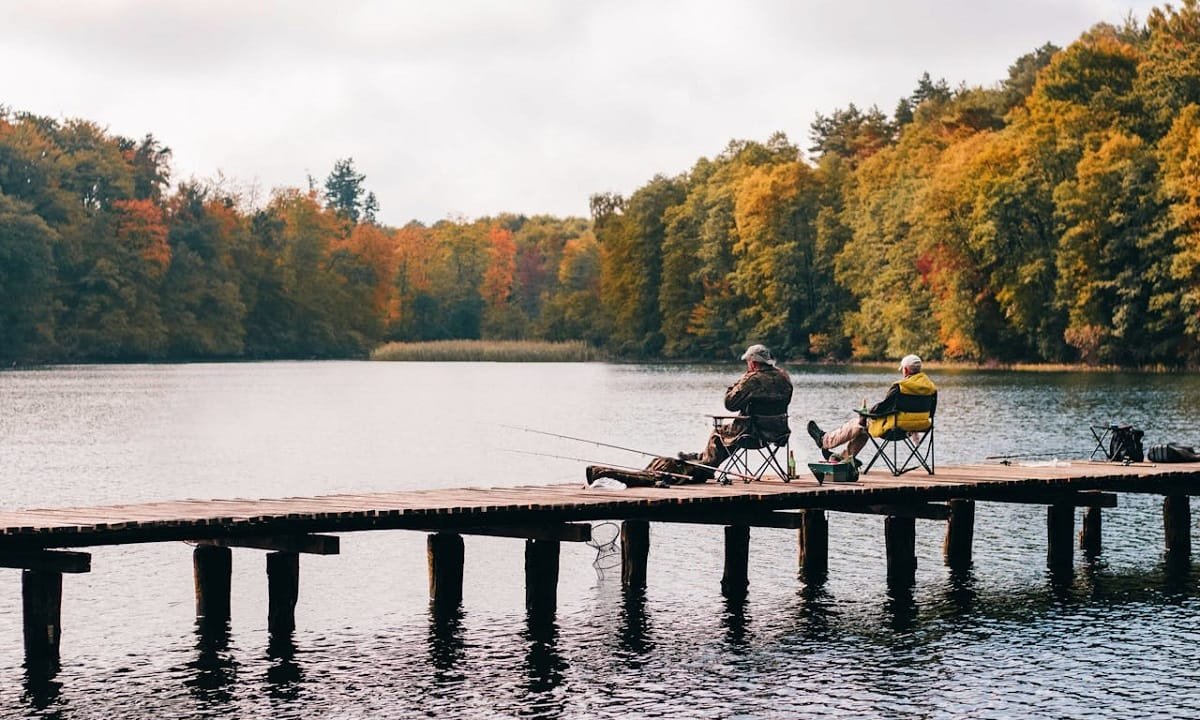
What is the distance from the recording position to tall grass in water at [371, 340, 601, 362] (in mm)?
124688

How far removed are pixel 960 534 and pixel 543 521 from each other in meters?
6.17

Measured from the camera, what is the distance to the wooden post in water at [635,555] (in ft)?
67.8

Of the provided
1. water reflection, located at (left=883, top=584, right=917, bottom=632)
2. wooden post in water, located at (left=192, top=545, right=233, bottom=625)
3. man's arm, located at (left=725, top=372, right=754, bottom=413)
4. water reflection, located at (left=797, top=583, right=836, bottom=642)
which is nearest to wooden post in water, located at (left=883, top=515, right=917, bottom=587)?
water reflection, located at (left=883, top=584, right=917, bottom=632)

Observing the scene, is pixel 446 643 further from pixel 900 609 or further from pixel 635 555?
pixel 900 609

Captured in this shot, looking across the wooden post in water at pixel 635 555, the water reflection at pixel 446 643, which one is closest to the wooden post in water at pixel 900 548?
the wooden post in water at pixel 635 555

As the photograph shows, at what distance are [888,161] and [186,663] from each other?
95.4 m

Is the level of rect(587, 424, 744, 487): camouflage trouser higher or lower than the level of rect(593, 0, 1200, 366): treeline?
lower

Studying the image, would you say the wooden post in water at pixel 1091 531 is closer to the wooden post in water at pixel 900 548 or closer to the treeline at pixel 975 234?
the wooden post in water at pixel 900 548

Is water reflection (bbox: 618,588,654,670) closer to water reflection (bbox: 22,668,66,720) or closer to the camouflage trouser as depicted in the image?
the camouflage trouser

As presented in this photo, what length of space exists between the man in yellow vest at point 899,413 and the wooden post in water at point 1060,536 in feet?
7.50

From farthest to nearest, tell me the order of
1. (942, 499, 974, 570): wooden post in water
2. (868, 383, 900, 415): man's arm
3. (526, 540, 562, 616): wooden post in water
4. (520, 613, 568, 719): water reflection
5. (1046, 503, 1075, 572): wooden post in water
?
(1046, 503, 1075, 572): wooden post in water
(942, 499, 974, 570): wooden post in water
(868, 383, 900, 415): man's arm
(526, 540, 562, 616): wooden post in water
(520, 613, 568, 719): water reflection

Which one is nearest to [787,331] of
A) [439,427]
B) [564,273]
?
[564,273]

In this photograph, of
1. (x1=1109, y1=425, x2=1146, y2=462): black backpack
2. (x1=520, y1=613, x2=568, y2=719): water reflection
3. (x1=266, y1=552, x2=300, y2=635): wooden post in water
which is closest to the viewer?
(x1=520, y1=613, x2=568, y2=719): water reflection

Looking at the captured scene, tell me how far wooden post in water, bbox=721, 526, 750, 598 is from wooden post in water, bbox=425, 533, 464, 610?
313cm
